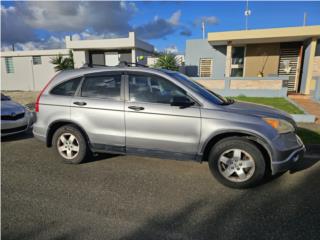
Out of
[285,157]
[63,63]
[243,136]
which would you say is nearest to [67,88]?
[243,136]

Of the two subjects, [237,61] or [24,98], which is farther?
[24,98]

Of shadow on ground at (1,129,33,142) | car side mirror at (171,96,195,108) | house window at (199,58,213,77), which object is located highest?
house window at (199,58,213,77)

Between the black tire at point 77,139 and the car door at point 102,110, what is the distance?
0.17 metres

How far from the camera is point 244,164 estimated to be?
3.52 m

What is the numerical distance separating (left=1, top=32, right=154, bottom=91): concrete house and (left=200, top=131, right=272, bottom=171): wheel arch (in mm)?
15835

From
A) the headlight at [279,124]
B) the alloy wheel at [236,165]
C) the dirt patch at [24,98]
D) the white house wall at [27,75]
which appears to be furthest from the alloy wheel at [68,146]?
the white house wall at [27,75]

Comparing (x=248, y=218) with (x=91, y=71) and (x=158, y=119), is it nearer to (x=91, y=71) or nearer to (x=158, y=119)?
(x=158, y=119)

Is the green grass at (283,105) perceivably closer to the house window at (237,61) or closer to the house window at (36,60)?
the house window at (237,61)

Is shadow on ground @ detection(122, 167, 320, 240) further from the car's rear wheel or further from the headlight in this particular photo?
the car's rear wheel

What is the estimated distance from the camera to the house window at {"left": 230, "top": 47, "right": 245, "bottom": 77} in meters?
15.2

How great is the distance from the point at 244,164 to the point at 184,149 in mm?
917

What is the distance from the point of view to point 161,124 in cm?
380

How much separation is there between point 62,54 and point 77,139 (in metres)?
21.2

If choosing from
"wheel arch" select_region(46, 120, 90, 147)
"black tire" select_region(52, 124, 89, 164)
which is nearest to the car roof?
"wheel arch" select_region(46, 120, 90, 147)
